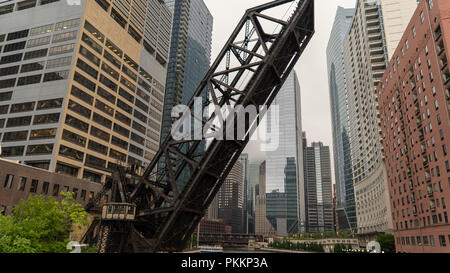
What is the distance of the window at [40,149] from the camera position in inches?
2227

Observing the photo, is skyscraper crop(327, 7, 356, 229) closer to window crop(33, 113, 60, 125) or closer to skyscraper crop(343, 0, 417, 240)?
skyscraper crop(343, 0, 417, 240)

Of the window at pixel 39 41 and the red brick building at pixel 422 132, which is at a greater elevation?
the window at pixel 39 41

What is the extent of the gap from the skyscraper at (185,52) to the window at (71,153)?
78.1 metres

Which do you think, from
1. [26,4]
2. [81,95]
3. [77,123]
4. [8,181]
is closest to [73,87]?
[81,95]

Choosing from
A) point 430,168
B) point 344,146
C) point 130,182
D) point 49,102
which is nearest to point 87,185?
point 49,102

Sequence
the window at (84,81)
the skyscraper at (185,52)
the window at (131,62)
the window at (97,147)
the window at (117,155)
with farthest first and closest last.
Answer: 1. the skyscraper at (185,52)
2. the window at (131,62)
3. the window at (117,155)
4. the window at (97,147)
5. the window at (84,81)

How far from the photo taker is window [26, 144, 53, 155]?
186ft

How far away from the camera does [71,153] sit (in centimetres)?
5903

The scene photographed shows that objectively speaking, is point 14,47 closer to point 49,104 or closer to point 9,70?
point 9,70

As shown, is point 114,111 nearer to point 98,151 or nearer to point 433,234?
point 98,151

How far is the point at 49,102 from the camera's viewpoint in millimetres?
59781

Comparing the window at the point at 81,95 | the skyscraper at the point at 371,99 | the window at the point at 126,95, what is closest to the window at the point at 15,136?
the window at the point at 81,95

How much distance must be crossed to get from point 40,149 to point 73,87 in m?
13.3

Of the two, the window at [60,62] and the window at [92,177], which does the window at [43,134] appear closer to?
the window at [92,177]
